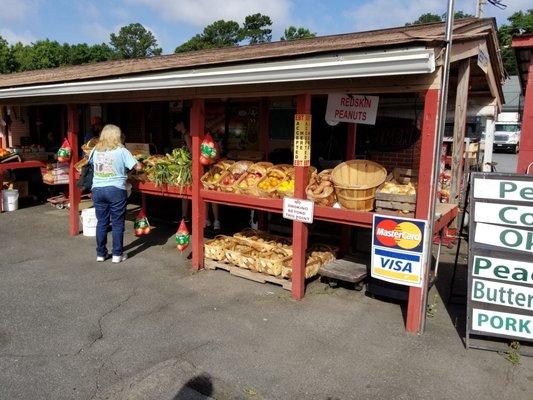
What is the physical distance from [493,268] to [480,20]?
119 inches

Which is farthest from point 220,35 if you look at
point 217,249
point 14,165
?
point 217,249

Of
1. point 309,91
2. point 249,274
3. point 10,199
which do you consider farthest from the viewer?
point 10,199

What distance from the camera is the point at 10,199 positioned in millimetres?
9734

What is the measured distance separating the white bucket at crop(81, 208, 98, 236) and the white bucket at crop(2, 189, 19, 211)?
309 cm

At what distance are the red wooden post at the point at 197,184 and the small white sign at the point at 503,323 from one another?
3.42 metres

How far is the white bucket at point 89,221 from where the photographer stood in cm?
768

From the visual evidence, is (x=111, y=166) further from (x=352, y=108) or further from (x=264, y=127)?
(x=352, y=108)

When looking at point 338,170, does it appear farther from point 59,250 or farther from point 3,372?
point 59,250

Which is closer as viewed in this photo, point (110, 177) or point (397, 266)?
point (397, 266)

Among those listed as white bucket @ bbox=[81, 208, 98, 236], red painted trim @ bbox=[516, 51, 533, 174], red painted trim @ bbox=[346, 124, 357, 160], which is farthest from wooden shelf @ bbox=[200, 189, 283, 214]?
red painted trim @ bbox=[516, 51, 533, 174]

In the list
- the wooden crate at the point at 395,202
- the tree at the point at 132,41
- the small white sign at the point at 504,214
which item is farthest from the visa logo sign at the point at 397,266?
the tree at the point at 132,41

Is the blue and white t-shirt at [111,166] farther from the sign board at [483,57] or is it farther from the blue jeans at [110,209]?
the sign board at [483,57]

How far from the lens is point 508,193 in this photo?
13.3 ft

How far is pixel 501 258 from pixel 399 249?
34.5 inches
